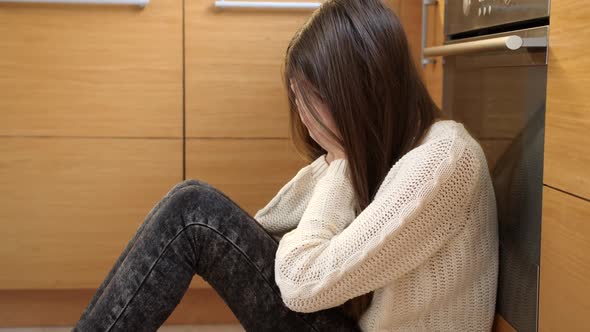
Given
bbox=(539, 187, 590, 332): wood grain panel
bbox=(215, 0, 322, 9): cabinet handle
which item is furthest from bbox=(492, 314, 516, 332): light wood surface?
bbox=(215, 0, 322, 9): cabinet handle

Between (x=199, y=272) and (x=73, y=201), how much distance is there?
1.00 m

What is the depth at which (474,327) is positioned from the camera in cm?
136

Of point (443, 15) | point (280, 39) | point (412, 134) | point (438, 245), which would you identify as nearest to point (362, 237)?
point (438, 245)

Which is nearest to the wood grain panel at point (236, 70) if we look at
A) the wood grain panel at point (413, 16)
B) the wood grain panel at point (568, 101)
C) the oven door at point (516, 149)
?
the wood grain panel at point (413, 16)

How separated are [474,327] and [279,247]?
1.13 feet

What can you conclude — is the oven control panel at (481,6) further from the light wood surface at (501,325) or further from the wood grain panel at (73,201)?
the wood grain panel at (73,201)

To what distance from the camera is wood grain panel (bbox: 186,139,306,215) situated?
2311 millimetres

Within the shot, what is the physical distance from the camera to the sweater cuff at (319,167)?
1.63m

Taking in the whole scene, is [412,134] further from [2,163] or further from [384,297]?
[2,163]

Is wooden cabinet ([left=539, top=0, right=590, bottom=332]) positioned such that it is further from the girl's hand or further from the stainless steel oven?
the girl's hand

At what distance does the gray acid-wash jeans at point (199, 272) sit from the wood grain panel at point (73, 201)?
36.3 inches

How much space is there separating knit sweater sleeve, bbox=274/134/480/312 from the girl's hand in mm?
182

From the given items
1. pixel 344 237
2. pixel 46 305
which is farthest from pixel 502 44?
pixel 46 305

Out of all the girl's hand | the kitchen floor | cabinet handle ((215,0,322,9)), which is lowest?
the kitchen floor
